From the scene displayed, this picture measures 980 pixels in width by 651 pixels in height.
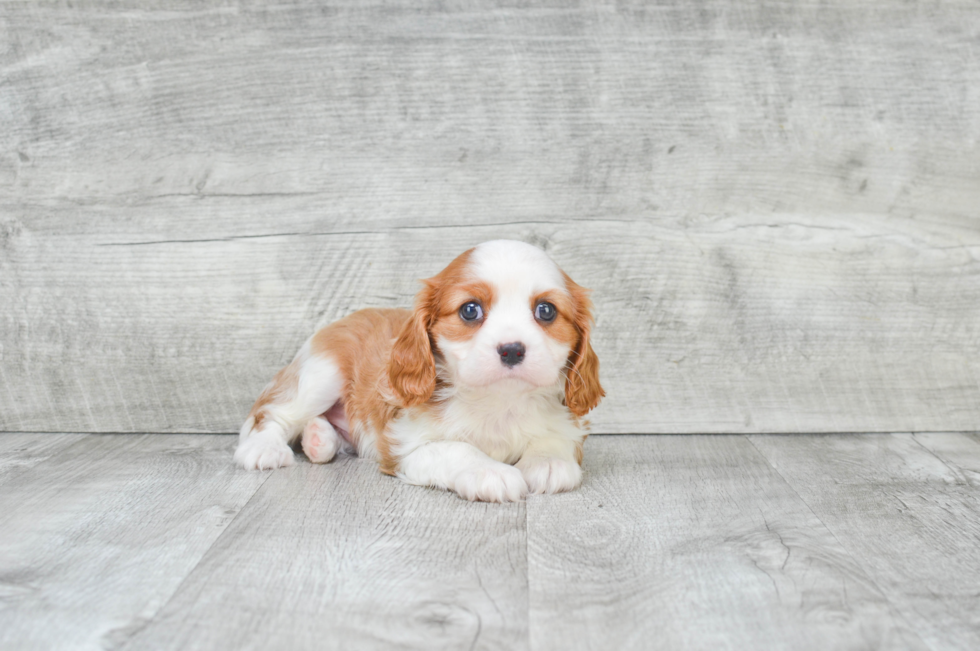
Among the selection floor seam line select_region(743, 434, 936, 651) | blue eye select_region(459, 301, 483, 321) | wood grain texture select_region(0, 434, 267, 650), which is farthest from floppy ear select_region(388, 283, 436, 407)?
floor seam line select_region(743, 434, 936, 651)

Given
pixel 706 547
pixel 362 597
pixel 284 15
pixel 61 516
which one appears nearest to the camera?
pixel 362 597

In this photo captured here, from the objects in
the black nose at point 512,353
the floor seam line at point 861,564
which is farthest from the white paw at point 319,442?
the floor seam line at point 861,564

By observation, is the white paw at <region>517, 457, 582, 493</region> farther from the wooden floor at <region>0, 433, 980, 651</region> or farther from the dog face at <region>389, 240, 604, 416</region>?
the dog face at <region>389, 240, 604, 416</region>

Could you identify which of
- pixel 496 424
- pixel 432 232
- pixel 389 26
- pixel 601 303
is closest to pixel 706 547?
pixel 496 424

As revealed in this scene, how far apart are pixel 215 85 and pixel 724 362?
216 centimetres

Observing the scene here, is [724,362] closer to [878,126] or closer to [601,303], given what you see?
[601,303]

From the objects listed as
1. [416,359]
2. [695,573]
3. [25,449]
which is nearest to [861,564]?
[695,573]

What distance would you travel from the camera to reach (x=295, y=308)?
330cm

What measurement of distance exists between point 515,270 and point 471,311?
0.16 m

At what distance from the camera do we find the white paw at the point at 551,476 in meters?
2.35

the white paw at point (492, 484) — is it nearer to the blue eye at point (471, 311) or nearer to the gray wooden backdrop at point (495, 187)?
the blue eye at point (471, 311)

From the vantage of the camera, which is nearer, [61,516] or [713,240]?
[61,516]

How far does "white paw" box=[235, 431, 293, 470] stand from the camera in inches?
105

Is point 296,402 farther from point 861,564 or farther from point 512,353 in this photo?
point 861,564
